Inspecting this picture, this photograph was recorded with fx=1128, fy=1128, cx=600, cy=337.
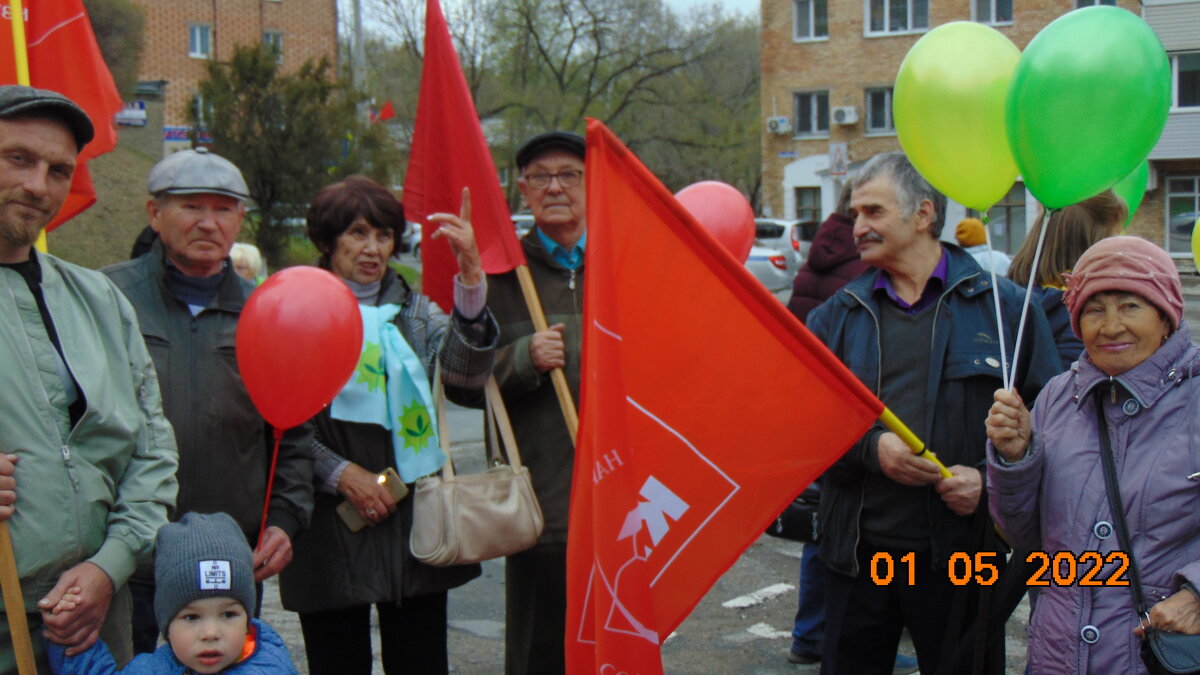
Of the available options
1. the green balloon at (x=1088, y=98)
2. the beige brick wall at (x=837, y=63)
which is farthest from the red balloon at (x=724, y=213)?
the beige brick wall at (x=837, y=63)

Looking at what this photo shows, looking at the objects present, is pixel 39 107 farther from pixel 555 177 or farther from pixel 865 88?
pixel 865 88

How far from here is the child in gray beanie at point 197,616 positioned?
2598 millimetres

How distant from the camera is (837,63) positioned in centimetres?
3691

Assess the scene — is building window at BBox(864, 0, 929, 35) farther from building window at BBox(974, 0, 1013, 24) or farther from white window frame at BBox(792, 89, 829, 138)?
white window frame at BBox(792, 89, 829, 138)

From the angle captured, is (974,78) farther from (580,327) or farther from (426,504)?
(426,504)

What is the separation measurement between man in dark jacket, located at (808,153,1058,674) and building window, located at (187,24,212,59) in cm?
4128

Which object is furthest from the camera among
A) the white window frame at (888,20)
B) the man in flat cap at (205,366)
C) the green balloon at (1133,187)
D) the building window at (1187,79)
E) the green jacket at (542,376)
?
the white window frame at (888,20)

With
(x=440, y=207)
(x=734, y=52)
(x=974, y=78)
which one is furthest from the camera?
(x=734, y=52)

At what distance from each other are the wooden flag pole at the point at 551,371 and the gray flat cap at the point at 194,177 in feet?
3.02

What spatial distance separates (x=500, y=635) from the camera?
5.38 metres

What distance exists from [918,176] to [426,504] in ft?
5.94

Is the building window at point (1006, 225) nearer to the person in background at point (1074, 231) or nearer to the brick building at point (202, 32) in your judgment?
the brick building at point (202, 32)

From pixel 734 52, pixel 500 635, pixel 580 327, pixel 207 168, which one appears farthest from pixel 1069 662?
pixel 734 52

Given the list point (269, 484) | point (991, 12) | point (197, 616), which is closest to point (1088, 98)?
point (269, 484)
